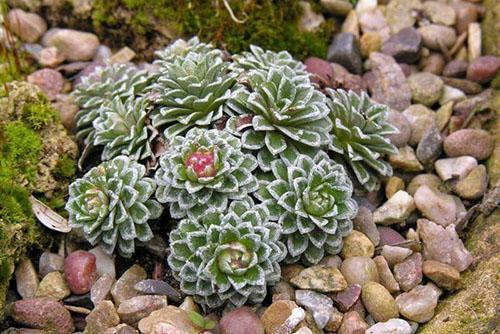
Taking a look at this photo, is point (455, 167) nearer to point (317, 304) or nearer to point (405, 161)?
point (405, 161)

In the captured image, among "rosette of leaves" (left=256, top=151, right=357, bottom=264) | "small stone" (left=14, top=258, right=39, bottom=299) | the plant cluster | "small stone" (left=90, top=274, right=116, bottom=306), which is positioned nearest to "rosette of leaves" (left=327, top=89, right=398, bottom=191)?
the plant cluster

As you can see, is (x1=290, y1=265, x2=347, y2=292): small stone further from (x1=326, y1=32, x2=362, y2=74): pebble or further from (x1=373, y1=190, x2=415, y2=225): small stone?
(x1=326, y1=32, x2=362, y2=74): pebble

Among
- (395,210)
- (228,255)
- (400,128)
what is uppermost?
(400,128)

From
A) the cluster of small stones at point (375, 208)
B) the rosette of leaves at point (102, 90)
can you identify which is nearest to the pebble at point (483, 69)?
the cluster of small stones at point (375, 208)

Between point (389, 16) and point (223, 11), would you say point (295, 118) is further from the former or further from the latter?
point (389, 16)

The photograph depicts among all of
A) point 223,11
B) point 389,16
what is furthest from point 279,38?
point 389,16

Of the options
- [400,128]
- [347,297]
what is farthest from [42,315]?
[400,128]
